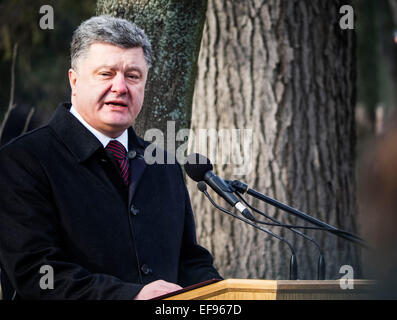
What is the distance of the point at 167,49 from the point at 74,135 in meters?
1.17

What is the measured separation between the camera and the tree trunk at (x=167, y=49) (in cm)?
414

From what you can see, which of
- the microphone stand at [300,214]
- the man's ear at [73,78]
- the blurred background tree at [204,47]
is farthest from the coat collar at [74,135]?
the blurred background tree at [204,47]

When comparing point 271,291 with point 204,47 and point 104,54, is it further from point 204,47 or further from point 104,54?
point 204,47

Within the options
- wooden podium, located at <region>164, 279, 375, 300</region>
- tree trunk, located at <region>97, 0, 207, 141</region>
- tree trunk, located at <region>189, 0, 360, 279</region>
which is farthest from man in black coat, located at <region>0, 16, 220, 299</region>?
tree trunk, located at <region>189, 0, 360, 279</region>

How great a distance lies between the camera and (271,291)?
93.3 inches

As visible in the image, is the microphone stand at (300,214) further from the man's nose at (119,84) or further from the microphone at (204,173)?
the man's nose at (119,84)

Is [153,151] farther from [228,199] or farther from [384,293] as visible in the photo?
[384,293]

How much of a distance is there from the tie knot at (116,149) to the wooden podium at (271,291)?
106 cm

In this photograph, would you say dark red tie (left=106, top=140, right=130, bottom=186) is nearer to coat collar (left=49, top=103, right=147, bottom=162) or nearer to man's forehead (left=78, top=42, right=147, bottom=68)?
coat collar (left=49, top=103, right=147, bottom=162)

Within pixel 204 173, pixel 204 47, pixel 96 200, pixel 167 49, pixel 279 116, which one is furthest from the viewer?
pixel 204 47

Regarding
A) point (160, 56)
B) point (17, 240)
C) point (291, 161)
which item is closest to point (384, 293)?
point (17, 240)

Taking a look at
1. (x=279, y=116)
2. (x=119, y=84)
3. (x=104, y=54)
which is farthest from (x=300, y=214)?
(x=279, y=116)

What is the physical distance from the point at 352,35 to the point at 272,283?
3.58 metres

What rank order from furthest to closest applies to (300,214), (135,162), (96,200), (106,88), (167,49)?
(167,49)
(135,162)
(106,88)
(96,200)
(300,214)
